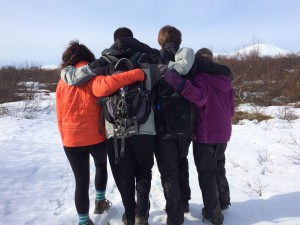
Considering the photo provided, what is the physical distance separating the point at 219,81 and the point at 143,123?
836 millimetres

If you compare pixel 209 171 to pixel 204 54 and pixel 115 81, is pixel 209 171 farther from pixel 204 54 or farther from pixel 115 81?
pixel 115 81

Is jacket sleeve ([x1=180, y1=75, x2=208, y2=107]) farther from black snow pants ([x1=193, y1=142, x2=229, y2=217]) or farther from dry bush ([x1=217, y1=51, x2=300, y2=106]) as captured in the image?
dry bush ([x1=217, y1=51, x2=300, y2=106])

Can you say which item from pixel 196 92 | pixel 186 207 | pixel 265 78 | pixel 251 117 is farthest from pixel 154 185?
pixel 265 78

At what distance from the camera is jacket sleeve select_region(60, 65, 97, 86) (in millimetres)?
2451

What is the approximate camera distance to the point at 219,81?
2744 millimetres

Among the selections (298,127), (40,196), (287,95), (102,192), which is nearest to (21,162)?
(40,196)

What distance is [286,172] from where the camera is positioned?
14.3 feet

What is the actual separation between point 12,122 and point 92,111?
20.7 ft

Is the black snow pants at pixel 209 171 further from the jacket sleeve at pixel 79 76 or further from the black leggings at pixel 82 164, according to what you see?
the jacket sleeve at pixel 79 76

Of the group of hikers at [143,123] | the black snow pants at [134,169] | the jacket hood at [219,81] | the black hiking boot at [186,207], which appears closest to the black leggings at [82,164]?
the group of hikers at [143,123]

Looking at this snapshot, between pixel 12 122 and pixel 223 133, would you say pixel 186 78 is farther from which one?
pixel 12 122

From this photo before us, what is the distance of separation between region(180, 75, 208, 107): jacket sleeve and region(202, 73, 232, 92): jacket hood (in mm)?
62

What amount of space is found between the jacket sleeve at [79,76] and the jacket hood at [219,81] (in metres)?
1.02

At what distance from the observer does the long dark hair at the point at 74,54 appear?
105 inches
